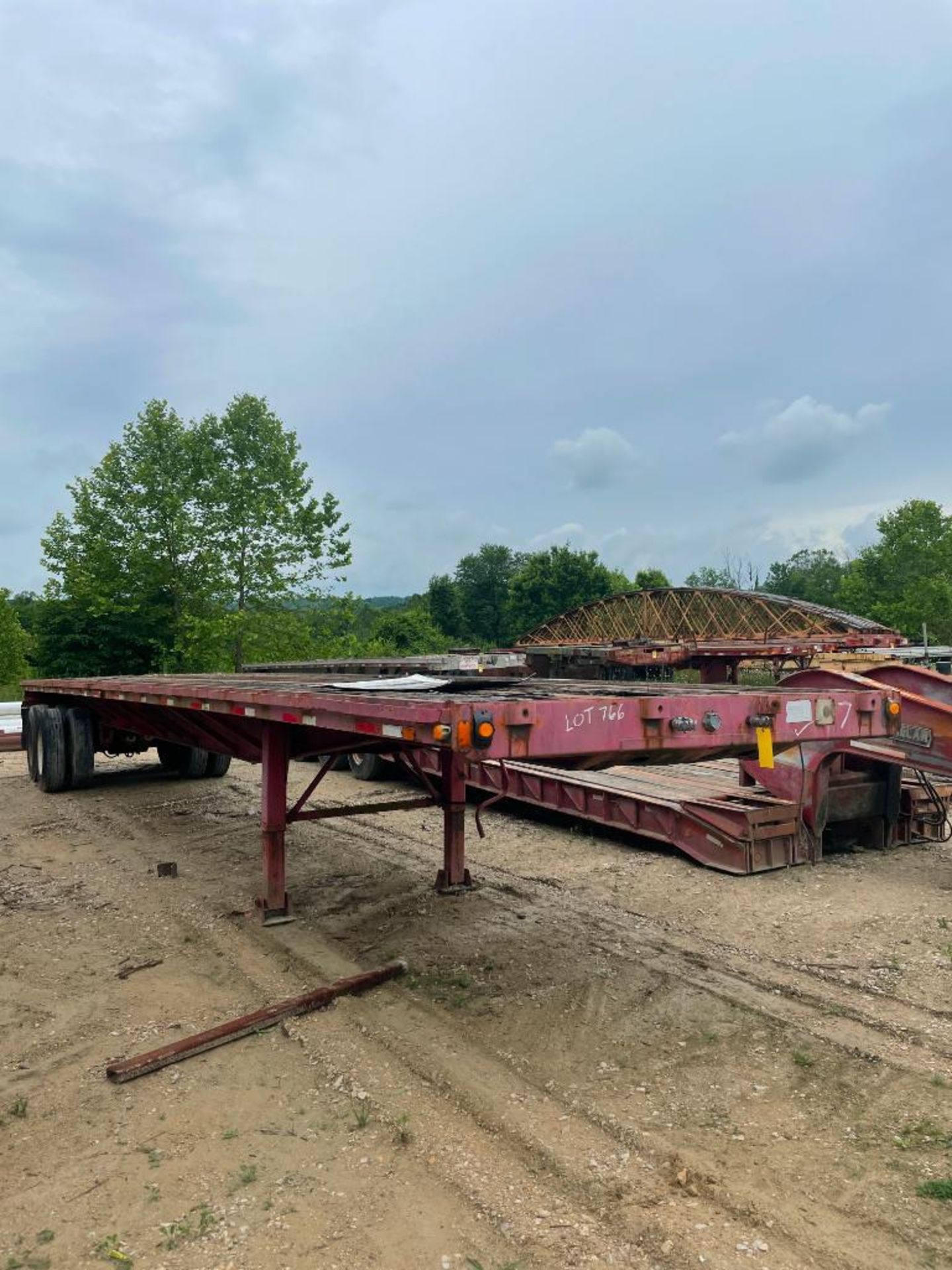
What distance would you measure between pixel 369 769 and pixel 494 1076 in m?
8.84

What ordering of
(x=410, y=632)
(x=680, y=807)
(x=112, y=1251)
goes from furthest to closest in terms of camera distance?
1. (x=410, y=632)
2. (x=680, y=807)
3. (x=112, y=1251)

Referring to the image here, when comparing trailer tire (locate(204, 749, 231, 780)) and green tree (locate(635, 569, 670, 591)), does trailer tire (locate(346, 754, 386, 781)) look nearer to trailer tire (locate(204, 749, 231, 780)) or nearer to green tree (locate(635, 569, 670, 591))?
trailer tire (locate(204, 749, 231, 780))

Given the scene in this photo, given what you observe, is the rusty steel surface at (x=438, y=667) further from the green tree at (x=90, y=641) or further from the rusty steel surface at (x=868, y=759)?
the green tree at (x=90, y=641)

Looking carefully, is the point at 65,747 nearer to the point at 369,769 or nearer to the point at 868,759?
the point at 369,769

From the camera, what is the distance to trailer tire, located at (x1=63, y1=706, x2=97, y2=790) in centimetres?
1232

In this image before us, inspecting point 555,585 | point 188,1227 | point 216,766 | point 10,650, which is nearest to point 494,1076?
point 188,1227

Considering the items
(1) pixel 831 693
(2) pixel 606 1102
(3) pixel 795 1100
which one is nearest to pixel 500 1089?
(2) pixel 606 1102

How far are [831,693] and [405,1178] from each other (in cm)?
309

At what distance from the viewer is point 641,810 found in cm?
811

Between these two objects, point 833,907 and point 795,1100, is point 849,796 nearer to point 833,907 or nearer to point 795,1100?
point 833,907

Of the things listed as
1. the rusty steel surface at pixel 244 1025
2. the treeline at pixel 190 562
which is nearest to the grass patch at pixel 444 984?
the rusty steel surface at pixel 244 1025

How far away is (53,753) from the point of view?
12289 mm

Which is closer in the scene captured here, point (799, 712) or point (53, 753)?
point (799, 712)

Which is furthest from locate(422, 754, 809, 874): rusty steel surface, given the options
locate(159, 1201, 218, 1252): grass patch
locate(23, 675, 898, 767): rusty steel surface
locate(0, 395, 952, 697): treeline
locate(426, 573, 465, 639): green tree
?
locate(426, 573, 465, 639): green tree
